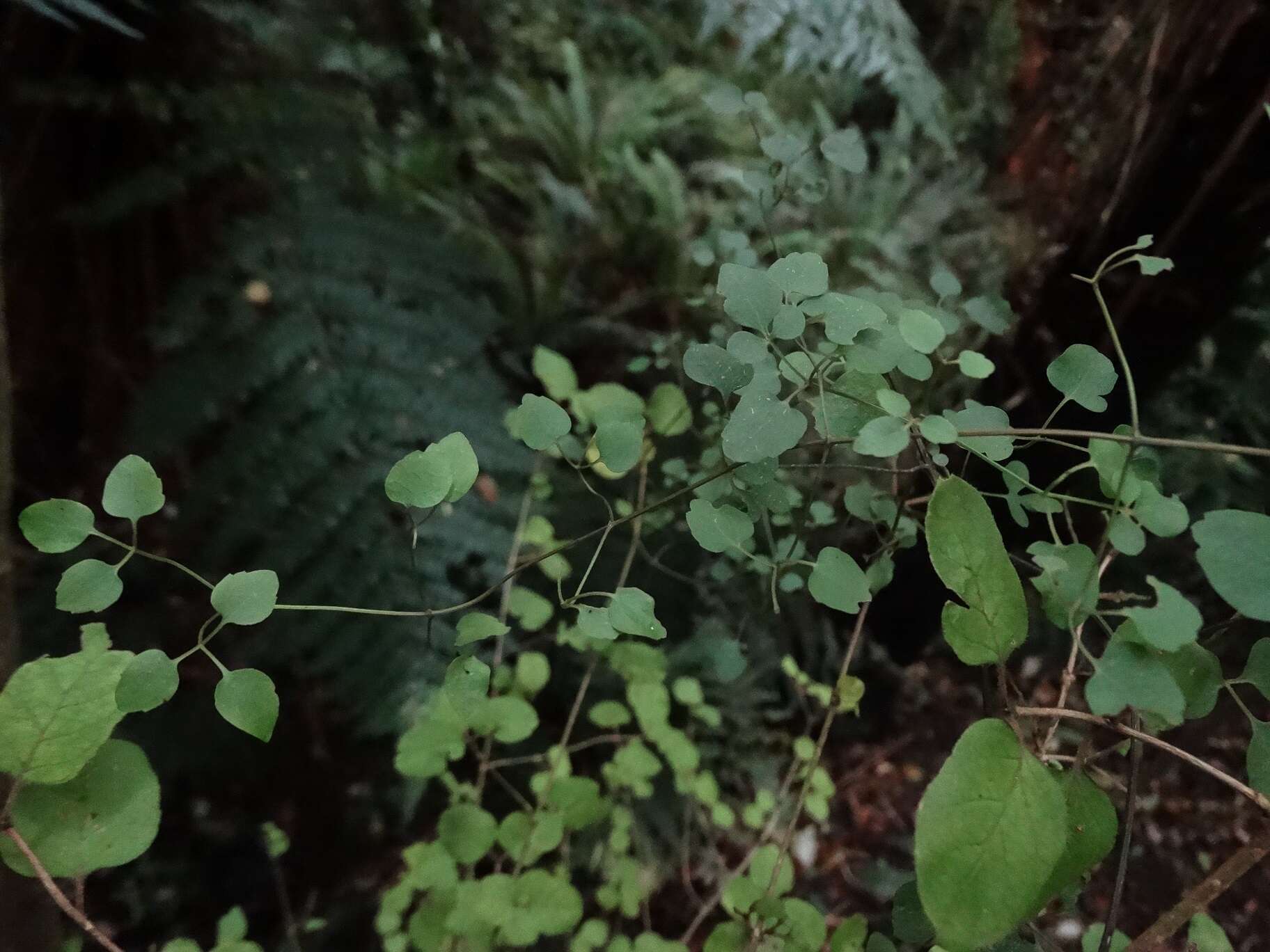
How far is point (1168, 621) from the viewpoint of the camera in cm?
25

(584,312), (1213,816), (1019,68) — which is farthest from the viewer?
(584,312)

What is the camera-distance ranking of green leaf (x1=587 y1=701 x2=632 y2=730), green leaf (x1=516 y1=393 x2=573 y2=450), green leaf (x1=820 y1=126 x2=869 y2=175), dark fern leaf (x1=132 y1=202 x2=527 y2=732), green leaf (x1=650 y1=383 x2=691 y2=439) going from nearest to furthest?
1. green leaf (x1=516 y1=393 x2=573 y2=450)
2. green leaf (x1=820 y1=126 x2=869 y2=175)
3. green leaf (x1=650 y1=383 x2=691 y2=439)
4. green leaf (x1=587 y1=701 x2=632 y2=730)
5. dark fern leaf (x1=132 y1=202 x2=527 y2=732)

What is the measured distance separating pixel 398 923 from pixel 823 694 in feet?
Result: 1.65

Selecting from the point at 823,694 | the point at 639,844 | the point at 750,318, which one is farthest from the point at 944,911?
the point at 639,844

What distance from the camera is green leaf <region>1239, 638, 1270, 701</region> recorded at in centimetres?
30

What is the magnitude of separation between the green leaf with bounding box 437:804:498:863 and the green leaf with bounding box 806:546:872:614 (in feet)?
1.45

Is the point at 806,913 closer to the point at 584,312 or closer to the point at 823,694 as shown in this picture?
the point at 823,694

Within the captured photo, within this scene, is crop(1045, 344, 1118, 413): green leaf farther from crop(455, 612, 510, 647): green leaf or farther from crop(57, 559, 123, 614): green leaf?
crop(57, 559, 123, 614): green leaf

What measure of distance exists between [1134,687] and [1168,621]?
3 cm

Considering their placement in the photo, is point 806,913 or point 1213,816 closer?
point 806,913

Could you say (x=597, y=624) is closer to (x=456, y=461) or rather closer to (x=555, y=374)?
(x=456, y=461)

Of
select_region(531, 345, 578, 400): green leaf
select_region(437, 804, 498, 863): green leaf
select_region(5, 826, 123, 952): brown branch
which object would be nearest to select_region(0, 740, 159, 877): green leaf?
select_region(5, 826, 123, 952): brown branch

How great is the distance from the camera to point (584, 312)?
1.42 meters

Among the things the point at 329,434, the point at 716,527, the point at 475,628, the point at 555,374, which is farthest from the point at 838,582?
the point at 329,434
